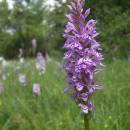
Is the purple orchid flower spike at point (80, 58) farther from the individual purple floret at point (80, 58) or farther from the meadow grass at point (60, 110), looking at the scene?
the meadow grass at point (60, 110)

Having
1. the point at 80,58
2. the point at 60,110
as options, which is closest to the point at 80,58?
the point at 80,58

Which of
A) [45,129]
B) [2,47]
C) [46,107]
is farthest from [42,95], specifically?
[2,47]

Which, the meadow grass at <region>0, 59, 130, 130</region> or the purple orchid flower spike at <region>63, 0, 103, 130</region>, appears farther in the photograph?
the meadow grass at <region>0, 59, 130, 130</region>

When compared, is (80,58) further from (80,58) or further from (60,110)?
(60,110)

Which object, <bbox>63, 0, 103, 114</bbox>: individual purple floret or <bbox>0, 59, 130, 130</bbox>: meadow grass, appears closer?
<bbox>63, 0, 103, 114</bbox>: individual purple floret

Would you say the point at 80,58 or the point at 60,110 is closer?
the point at 80,58

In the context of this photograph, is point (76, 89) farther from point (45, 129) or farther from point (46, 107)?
point (46, 107)

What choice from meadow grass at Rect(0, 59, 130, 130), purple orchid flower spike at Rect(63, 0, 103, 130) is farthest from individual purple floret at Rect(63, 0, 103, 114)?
meadow grass at Rect(0, 59, 130, 130)

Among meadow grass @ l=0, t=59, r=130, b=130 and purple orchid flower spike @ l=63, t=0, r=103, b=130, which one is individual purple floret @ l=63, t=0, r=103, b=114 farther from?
meadow grass @ l=0, t=59, r=130, b=130
